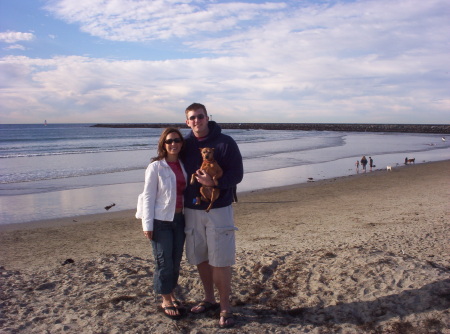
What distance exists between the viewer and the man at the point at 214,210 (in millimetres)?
3502

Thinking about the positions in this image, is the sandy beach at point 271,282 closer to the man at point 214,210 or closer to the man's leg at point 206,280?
the man's leg at point 206,280

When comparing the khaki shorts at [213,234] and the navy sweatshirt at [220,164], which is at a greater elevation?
the navy sweatshirt at [220,164]

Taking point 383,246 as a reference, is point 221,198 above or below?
above

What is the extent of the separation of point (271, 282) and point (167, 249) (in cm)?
152

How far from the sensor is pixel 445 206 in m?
9.00

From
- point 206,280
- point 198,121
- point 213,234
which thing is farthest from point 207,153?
point 206,280

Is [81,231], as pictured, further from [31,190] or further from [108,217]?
[31,190]

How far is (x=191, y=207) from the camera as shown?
11.7 feet

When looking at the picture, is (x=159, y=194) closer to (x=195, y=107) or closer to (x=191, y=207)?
(x=191, y=207)

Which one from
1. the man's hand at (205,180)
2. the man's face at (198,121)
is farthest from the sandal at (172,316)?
the man's face at (198,121)

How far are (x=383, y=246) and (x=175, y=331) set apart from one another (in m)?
3.66

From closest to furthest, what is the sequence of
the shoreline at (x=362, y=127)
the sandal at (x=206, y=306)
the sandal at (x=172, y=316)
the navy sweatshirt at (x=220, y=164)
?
1. the navy sweatshirt at (x=220, y=164)
2. the sandal at (x=172, y=316)
3. the sandal at (x=206, y=306)
4. the shoreline at (x=362, y=127)

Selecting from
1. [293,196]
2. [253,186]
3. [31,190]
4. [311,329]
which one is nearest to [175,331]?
[311,329]

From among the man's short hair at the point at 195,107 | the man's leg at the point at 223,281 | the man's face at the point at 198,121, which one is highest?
the man's short hair at the point at 195,107
